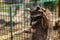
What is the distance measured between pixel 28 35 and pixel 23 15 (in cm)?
67

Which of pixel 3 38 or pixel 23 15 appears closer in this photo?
pixel 3 38

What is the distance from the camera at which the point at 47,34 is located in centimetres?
501

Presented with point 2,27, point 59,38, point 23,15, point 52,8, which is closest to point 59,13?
point 52,8

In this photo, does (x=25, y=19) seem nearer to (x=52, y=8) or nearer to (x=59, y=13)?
(x=52, y=8)

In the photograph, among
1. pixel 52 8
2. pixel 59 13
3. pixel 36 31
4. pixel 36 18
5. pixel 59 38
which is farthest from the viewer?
pixel 59 13

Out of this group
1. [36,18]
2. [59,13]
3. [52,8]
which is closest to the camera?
[36,18]

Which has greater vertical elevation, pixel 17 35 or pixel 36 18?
pixel 36 18

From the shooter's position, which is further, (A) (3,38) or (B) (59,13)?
(B) (59,13)

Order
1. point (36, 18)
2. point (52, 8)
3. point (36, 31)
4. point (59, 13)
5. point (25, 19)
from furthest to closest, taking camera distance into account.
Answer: point (59, 13)
point (52, 8)
point (25, 19)
point (36, 31)
point (36, 18)

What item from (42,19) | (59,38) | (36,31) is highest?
(42,19)

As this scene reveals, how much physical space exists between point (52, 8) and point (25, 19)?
4.38 ft

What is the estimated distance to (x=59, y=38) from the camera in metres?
5.92

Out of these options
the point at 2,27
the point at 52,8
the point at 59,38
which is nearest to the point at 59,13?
the point at 52,8

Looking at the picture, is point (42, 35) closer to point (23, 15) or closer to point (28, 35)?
point (28, 35)
